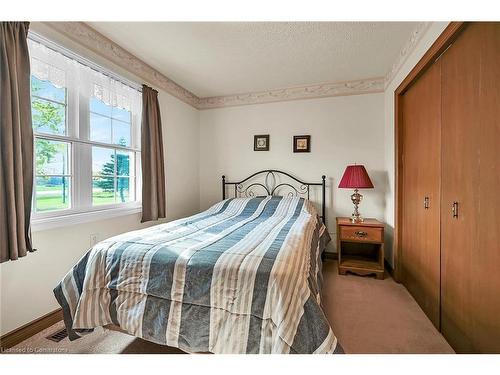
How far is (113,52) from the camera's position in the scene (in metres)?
2.18

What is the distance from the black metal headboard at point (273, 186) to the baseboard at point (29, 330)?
7.47 ft

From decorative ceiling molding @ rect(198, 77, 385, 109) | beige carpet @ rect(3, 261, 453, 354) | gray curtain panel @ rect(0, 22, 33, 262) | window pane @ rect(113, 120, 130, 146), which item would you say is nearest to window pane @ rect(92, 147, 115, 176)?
window pane @ rect(113, 120, 130, 146)

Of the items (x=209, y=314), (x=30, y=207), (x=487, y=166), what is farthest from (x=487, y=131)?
(x=30, y=207)

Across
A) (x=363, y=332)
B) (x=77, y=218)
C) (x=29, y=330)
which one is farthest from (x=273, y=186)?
(x=29, y=330)

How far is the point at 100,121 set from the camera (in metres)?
2.18

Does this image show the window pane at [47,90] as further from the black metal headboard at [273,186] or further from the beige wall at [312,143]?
the black metal headboard at [273,186]

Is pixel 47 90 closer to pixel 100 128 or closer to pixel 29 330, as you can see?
pixel 100 128

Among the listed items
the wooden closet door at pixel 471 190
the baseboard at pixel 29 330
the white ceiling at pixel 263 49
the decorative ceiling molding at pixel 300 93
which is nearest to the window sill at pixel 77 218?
the baseboard at pixel 29 330

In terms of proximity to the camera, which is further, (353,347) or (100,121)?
(100,121)

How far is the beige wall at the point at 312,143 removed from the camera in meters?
2.98

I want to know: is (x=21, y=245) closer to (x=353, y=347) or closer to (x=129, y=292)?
(x=129, y=292)

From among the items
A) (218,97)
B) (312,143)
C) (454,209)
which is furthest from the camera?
(218,97)

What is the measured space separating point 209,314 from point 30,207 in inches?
56.1

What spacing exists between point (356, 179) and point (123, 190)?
2.64m
